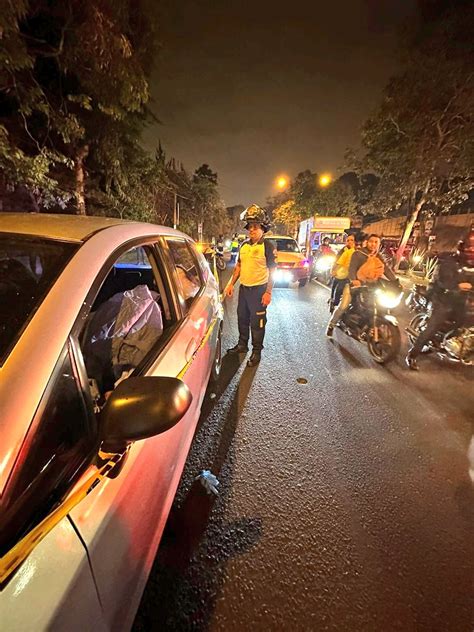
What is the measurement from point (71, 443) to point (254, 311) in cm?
326

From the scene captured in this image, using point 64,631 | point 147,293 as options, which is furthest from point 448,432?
point 64,631

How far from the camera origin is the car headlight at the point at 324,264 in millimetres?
10734

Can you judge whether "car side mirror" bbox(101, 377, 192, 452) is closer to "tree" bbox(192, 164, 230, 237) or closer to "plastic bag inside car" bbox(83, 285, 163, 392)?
"plastic bag inside car" bbox(83, 285, 163, 392)

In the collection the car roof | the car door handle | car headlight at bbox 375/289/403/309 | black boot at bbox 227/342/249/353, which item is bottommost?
black boot at bbox 227/342/249/353

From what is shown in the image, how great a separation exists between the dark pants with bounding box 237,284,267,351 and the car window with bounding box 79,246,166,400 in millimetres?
2010

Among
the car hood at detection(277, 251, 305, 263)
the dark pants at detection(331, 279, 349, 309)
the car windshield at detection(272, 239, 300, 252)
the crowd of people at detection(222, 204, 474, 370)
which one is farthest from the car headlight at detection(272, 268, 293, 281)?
the crowd of people at detection(222, 204, 474, 370)

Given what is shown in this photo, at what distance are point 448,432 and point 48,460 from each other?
3.25m

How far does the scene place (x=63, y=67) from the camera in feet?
20.7

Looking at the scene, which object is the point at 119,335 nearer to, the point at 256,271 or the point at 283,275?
the point at 256,271

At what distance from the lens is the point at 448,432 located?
110 inches

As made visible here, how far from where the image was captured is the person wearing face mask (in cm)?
393

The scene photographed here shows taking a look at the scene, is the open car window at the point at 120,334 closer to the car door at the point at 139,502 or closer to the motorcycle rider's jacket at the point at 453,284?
the car door at the point at 139,502

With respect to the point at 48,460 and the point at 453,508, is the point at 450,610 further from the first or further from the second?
the point at 48,460

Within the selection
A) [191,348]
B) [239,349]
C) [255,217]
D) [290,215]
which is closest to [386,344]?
[239,349]
